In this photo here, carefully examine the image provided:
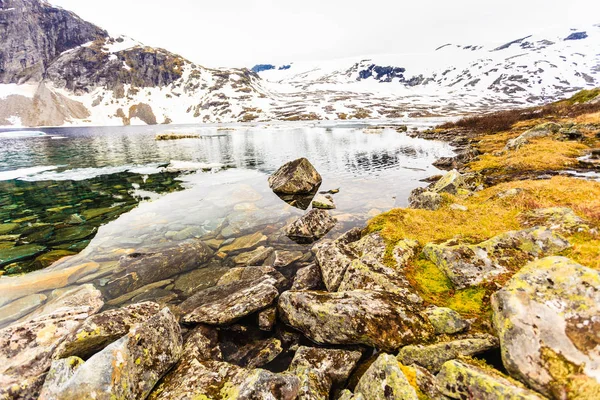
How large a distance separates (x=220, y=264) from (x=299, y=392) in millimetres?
8196

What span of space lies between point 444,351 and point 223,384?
15.0ft

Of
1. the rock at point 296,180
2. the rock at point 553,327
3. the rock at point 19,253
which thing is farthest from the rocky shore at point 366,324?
the rock at point 296,180

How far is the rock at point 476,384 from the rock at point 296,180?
19636 mm

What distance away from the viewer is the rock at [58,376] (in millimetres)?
5035

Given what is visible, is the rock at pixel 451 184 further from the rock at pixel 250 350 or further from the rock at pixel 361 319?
the rock at pixel 250 350

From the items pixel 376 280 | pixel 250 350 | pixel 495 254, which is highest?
pixel 495 254

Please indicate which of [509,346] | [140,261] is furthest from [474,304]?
[140,261]

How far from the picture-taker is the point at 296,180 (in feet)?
77.8

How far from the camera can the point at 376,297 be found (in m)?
6.79

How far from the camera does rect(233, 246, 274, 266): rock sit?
40.9ft

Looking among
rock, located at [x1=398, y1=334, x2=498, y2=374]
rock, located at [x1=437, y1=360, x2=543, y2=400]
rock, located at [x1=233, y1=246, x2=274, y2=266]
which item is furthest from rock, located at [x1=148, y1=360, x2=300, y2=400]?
rock, located at [x1=233, y1=246, x2=274, y2=266]

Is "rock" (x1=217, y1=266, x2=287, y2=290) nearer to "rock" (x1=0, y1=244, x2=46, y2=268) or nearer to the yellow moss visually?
"rock" (x1=0, y1=244, x2=46, y2=268)

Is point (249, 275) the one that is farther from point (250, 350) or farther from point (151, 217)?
point (151, 217)

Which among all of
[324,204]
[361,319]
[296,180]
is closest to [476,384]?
[361,319]
